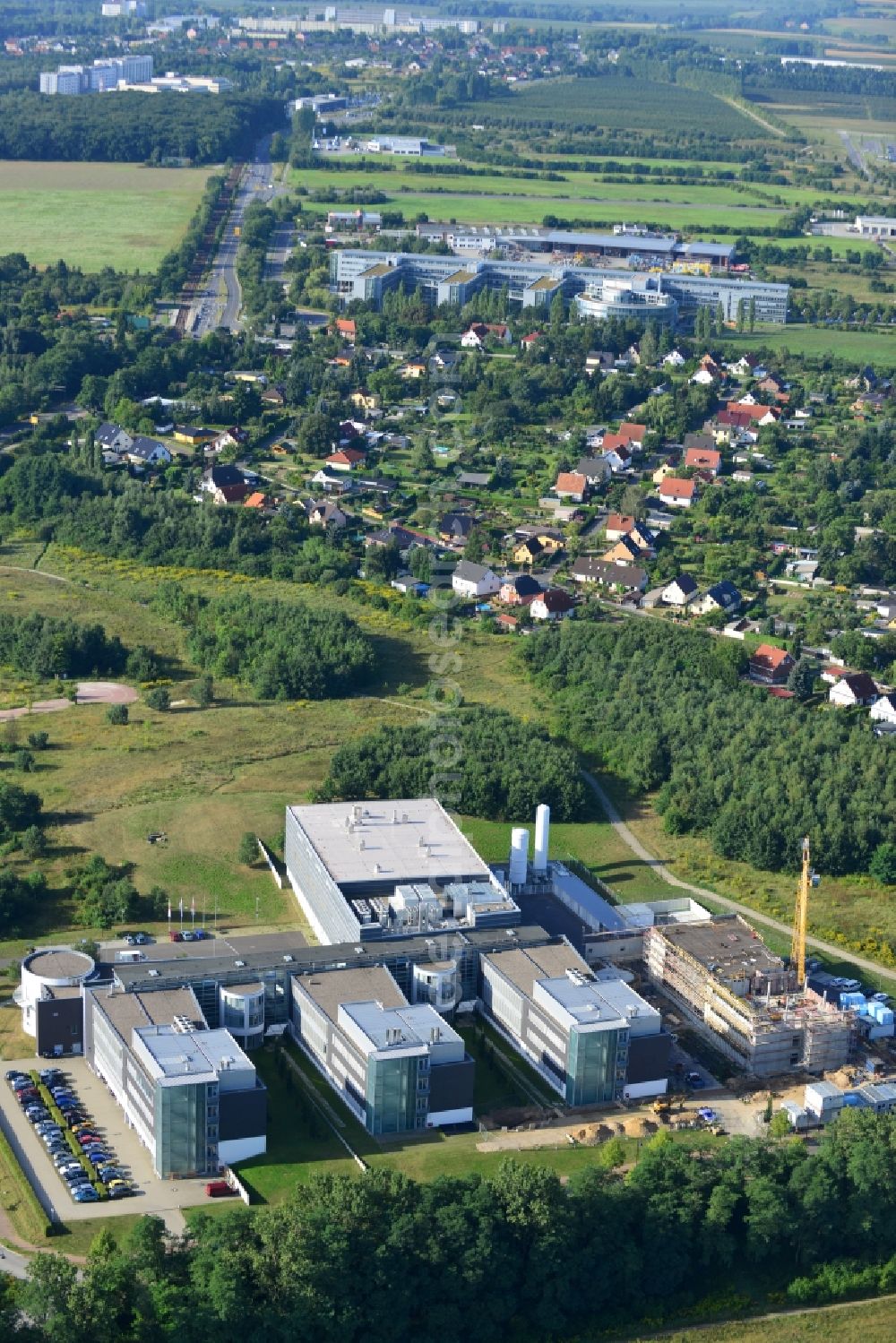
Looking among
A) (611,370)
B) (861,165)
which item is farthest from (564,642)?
(861,165)

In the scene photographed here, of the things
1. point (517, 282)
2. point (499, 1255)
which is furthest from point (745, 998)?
point (517, 282)

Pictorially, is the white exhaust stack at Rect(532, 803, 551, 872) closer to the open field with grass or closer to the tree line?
the tree line

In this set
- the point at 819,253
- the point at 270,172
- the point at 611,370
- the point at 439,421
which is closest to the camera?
the point at 439,421

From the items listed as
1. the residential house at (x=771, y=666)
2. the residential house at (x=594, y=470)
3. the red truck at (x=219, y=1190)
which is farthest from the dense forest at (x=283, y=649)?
the red truck at (x=219, y=1190)

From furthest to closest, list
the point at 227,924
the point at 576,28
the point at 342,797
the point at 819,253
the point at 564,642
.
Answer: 1. the point at 576,28
2. the point at 819,253
3. the point at 564,642
4. the point at 342,797
5. the point at 227,924

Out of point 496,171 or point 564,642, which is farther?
point 496,171

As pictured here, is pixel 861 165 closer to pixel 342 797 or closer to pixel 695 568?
pixel 695 568

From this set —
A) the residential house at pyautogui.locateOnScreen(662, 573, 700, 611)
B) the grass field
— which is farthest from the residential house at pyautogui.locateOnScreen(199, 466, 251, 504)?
→ the grass field
